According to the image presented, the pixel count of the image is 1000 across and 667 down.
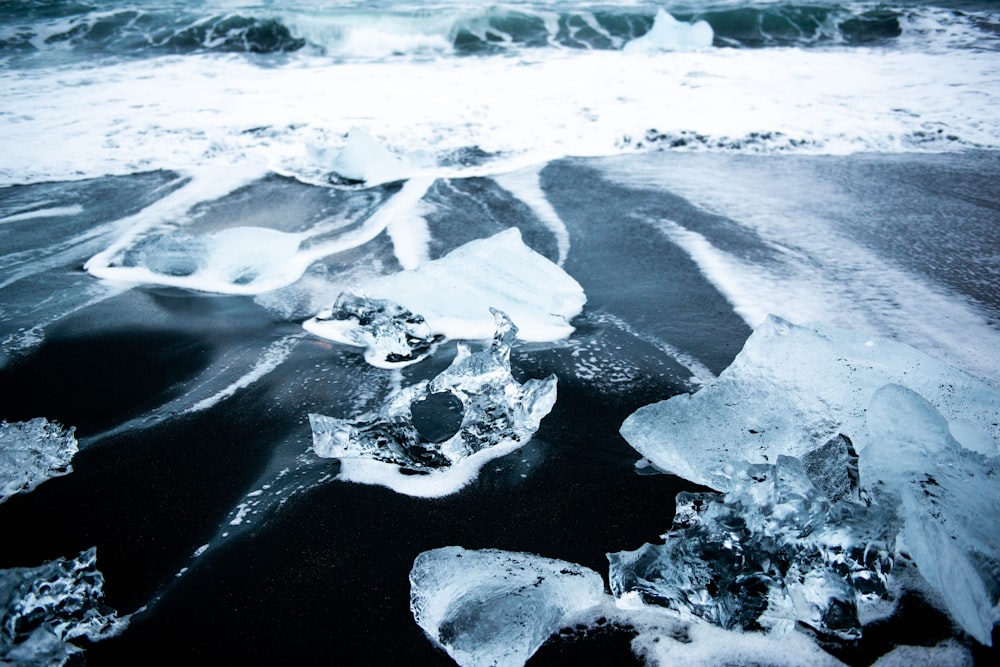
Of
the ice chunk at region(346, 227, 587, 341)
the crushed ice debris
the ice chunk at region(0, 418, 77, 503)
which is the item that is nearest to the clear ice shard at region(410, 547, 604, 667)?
the crushed ice debris

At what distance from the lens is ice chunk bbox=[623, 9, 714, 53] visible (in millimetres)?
8023

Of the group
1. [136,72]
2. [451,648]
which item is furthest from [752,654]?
[136,72]

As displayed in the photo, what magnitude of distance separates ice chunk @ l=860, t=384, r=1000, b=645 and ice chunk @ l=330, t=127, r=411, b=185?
3.12 meters

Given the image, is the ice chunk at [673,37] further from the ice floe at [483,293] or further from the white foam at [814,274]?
the ice floe at [483,293]

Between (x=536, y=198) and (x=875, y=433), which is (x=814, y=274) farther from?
(x=536, y=198)

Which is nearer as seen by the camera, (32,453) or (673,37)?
(32,453)

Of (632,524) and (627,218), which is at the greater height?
(627,218)

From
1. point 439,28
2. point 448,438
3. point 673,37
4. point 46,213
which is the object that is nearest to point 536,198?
point 448,438

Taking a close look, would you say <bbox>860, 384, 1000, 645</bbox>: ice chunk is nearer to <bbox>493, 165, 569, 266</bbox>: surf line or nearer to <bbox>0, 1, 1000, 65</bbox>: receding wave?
<bbox>493, 165, 569, 266</bbox>: surf line

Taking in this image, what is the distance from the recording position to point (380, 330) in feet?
7.03

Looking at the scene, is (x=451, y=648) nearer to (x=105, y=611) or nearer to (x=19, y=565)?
(x=105, y=611)

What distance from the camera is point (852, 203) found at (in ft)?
10.8

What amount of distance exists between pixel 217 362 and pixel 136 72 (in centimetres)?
675

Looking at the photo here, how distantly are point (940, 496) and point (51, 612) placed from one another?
1928mm
